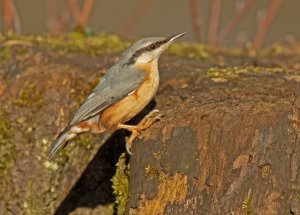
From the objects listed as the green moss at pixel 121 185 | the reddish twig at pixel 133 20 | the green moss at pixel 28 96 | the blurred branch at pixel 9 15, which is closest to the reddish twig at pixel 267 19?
the reddish twig at pixel 133 20

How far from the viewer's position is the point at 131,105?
5055mm

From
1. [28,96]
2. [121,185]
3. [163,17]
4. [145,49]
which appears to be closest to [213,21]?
[28,96]

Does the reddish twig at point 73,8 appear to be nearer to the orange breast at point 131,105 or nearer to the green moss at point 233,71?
the green moss at point 233,71

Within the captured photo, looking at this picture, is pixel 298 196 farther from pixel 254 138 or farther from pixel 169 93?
pixel 169 93

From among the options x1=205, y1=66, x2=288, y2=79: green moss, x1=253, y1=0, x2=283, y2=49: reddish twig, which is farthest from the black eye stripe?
x1=253, y1=0, x2=283, y2=49: reddish twig

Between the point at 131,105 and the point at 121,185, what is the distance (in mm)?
549

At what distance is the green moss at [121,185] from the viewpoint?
5062 millimetres

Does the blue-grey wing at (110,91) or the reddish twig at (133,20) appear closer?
the blue-grey wing at (110,91)

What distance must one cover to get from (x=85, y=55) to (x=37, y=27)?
21.0ft

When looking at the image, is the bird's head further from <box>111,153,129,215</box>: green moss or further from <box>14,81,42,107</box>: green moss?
<box>14,81,42,107</box>: green moss

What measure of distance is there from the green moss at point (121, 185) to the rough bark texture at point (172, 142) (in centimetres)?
28

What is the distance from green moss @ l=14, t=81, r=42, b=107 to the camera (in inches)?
241

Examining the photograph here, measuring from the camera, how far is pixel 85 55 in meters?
6.79

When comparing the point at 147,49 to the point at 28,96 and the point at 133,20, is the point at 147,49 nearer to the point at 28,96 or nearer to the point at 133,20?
the point at 28,96
